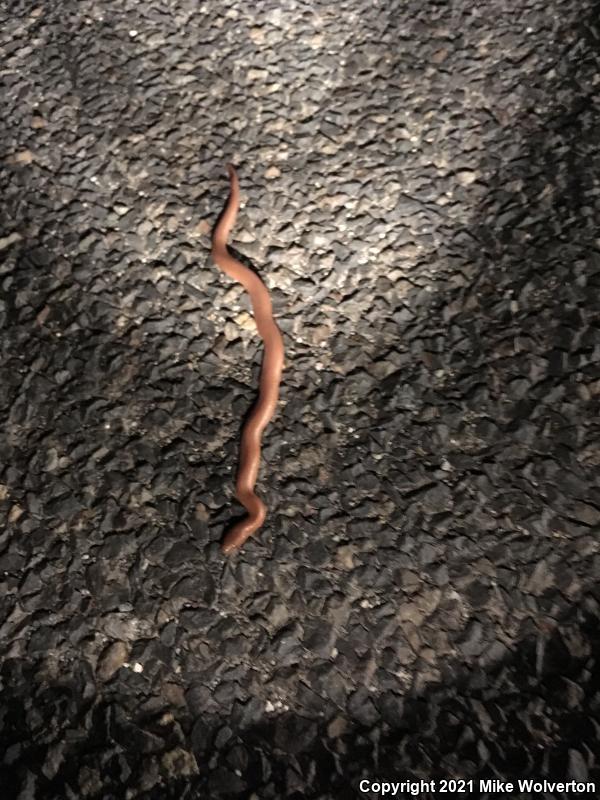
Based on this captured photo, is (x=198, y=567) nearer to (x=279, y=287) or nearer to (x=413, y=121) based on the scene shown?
(x=279, y=287)

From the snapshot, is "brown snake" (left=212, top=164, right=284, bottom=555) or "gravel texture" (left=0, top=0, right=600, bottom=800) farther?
"brown snake" (left=212, top=164, right=284, bottom=555)

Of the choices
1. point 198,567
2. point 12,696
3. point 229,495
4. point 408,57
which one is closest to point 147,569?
point 198,567

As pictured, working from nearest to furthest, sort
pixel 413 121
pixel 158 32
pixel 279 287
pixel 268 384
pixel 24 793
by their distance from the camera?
pixel 24 793
pixel 268 384
pixel 279 287
pixel 413 121
pixel 158 32

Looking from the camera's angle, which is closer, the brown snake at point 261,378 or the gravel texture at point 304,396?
the gravel texture at point 304,396
